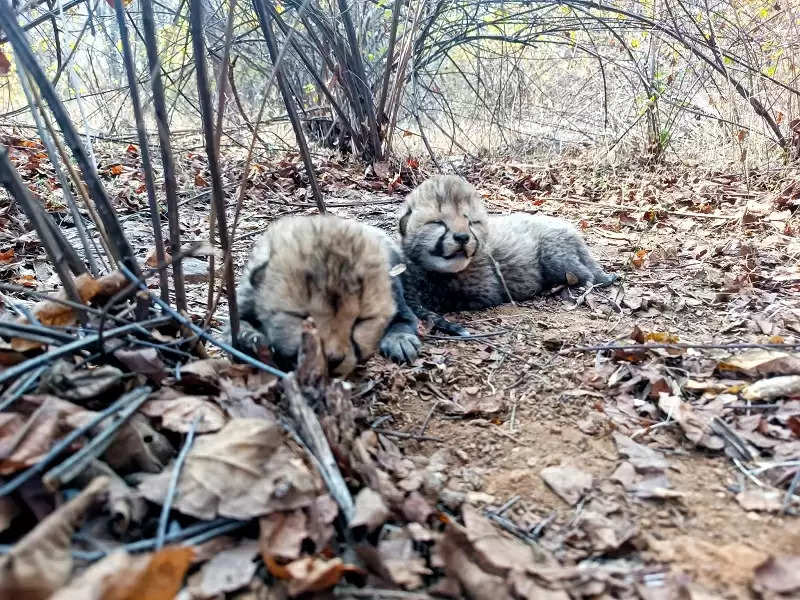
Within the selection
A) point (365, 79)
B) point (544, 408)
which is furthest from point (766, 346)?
point (365, 79)

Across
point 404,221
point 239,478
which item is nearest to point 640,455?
point 239,478

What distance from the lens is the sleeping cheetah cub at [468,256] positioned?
4945mm

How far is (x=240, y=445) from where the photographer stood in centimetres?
202

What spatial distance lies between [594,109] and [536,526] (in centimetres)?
1156

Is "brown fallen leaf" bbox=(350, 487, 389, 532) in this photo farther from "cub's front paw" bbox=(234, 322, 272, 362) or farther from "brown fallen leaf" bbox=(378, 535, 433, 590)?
"cub's front paw" bbox=(234, 322, 272, 362)

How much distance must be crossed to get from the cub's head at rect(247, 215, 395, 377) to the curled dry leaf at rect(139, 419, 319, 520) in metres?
0.76

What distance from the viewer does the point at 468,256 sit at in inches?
196

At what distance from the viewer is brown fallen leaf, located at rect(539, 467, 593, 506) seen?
233 centimetres

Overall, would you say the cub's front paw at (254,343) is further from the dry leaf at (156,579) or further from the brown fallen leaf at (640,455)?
the brown fallen leaf at (640,455)

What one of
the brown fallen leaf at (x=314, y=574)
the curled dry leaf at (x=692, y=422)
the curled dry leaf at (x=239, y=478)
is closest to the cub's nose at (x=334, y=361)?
the curled dry leaf at (x=239, y=478)

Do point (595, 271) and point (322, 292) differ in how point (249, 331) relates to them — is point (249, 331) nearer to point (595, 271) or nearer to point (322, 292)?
point (322, 292)

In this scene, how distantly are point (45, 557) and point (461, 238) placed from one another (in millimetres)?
3757

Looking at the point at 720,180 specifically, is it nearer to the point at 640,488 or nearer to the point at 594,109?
the point at 594,109

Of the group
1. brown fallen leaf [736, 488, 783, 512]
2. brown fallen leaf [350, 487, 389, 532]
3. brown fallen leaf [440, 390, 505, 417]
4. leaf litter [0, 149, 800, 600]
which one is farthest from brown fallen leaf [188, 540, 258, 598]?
brown fallen leaf [736, 488, 783, 512]
